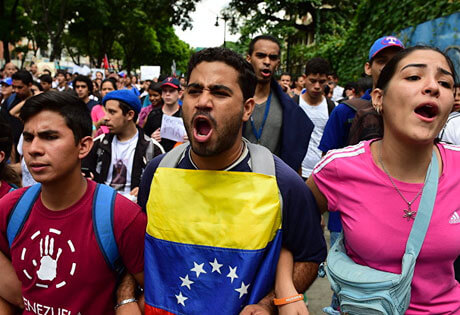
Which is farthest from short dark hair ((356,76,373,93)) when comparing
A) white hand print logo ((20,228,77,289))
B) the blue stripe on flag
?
white hand print logo ((20,228,77,289))

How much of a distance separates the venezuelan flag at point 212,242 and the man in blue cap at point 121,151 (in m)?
1.78

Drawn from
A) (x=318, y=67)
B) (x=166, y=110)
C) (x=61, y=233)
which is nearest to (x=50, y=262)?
(x=61, y=233)

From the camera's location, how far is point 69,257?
194 centimetres

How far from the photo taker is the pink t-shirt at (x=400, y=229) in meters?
1.77

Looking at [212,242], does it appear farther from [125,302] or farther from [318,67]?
[318,67]

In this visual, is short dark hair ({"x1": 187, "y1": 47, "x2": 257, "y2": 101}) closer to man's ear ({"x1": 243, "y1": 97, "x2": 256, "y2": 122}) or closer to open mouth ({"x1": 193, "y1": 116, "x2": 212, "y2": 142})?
man's ear ({"x1": 243, "y1": 97, "x2": 256, "y2": 122})

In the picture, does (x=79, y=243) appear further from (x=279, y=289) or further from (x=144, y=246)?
(x=279, y=289)

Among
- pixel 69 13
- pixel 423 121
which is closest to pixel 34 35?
pixel 69 13

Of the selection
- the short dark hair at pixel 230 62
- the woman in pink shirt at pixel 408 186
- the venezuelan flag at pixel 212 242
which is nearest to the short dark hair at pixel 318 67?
the woman in pink shirt at pixel 408 186

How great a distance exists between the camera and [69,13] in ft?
84.6

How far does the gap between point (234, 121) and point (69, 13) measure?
90.1 feet

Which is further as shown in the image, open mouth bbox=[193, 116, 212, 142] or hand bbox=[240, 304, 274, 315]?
open mouth bbox=[193, 116, 212, 142]

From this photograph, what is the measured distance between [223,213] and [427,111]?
1037mm

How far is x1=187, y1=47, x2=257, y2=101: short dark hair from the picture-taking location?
6.31 feet
